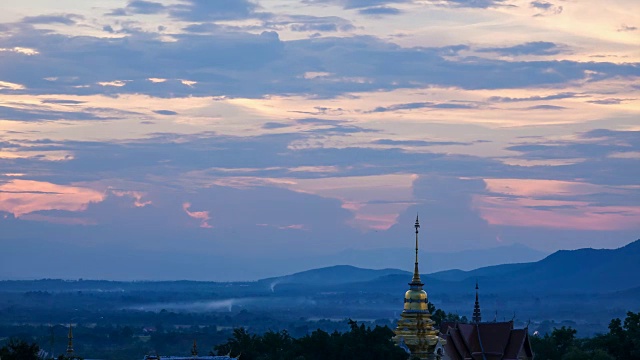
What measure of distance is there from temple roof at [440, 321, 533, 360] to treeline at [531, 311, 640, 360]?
983cm

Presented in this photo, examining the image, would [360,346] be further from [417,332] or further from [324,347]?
[324,347]

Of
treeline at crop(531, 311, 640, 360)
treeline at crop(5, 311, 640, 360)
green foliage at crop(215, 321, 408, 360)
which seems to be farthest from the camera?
treeline at crop(531, 311, 640, 360)

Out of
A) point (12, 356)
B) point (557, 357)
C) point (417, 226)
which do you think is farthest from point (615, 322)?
point (12, 356)

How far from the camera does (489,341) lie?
Result: 112250mm

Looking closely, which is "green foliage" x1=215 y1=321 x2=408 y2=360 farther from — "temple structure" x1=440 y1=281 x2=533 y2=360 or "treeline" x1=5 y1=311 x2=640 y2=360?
"temple structure" x1=440 y1=281 x2=533 y2=360

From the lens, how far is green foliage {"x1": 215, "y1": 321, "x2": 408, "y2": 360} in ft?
349

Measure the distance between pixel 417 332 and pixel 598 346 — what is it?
27.8m

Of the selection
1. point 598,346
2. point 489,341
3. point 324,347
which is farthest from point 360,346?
point 598,346

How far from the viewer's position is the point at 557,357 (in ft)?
434

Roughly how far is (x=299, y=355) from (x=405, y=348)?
8874mm

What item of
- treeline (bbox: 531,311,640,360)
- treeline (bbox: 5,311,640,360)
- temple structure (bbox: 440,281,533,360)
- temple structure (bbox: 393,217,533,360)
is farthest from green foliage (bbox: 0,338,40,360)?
treeline (bbox: 531,311,640,360)

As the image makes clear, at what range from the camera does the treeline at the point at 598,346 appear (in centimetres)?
12331

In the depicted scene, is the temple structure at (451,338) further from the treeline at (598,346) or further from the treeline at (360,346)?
the treeline at (598,346)

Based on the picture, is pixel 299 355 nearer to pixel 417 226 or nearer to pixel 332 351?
pixel 332 351
